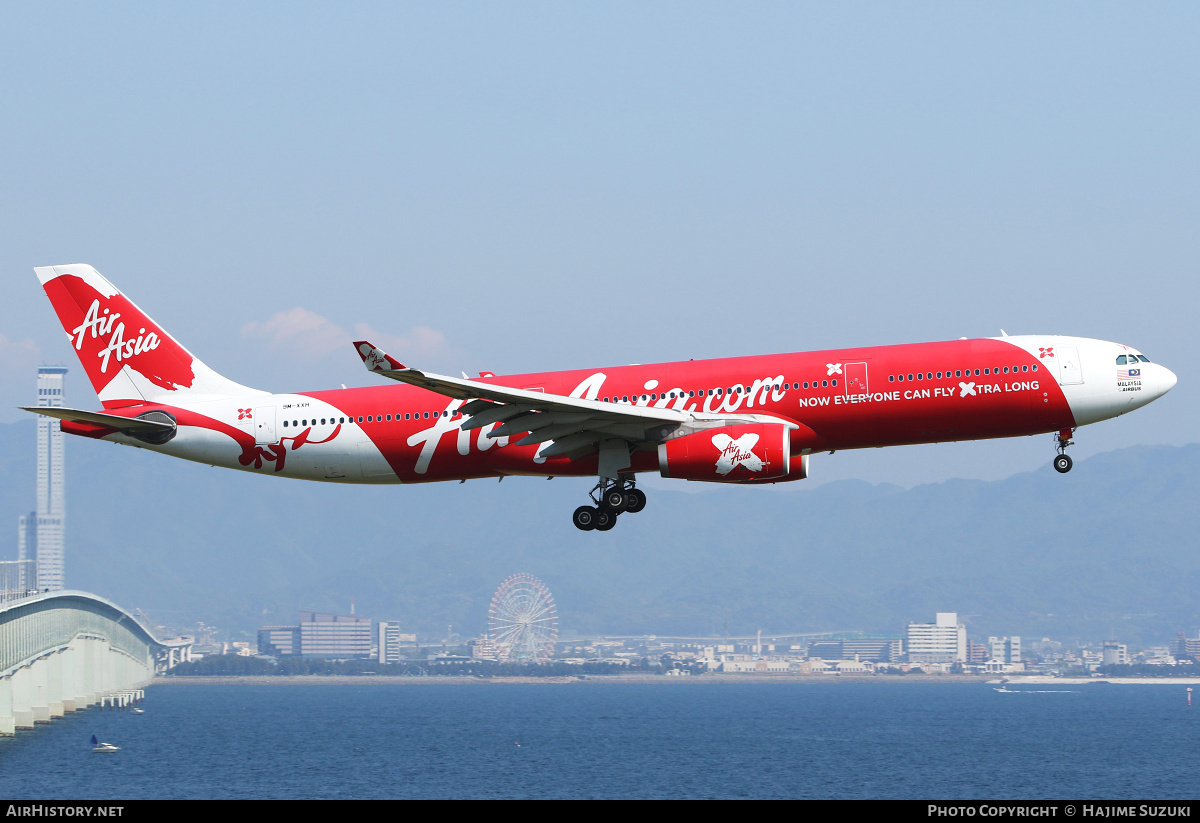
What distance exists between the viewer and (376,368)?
118 ft

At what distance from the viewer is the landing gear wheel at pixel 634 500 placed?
41.8 metres

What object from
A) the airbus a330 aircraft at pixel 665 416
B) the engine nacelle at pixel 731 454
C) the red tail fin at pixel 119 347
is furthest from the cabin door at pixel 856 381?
the red tail fin at pixel 119 347

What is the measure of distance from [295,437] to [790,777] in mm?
146163

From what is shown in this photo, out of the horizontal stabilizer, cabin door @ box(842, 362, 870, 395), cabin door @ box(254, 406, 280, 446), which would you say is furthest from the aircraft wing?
the horizontal stabilizer

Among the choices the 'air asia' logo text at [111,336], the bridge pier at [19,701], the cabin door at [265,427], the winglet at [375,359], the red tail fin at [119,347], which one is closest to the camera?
the winglet at [375,359]

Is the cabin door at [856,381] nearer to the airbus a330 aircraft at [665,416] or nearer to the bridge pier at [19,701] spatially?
the airbus a330 aircraft at [665,416]

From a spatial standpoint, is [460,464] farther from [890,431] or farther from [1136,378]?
[1136,378]

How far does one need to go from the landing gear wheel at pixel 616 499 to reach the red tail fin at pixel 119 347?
13.6 m

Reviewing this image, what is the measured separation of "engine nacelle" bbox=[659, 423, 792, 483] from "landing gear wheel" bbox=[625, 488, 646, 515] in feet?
6.43

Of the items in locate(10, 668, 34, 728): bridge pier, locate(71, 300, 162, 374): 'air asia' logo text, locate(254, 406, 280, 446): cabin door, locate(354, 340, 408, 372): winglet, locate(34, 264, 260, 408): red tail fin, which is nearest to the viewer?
locate(354, 340, 408, 372): winglet

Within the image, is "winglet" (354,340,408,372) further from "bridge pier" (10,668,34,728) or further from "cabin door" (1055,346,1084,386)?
"bridge pier" (10,668,34,728)

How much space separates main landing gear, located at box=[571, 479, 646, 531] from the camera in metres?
41.7
